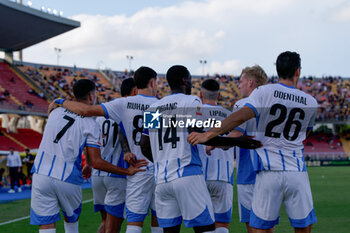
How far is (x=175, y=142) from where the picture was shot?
15.0 feet

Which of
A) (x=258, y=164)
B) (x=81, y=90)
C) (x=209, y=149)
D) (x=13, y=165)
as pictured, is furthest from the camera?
(x=13, y=165)

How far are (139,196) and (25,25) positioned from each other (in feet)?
124

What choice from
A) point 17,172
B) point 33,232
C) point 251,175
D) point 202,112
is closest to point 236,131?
point 202,112

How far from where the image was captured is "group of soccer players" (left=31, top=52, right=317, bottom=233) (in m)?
4.41

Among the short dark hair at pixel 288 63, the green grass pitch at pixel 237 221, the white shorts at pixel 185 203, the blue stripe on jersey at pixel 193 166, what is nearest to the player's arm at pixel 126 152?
the white shorts at pixel 185 203

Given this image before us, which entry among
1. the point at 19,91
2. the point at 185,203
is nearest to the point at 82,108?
the point at 185,203

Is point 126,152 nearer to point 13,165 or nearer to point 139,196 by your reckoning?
point 139,196

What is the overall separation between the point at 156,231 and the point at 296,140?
2.41 metres

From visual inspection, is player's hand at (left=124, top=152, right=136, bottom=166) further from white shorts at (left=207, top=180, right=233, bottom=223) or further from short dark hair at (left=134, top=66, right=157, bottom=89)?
white shorts at (left=207, top=180, right=233, bottom=223)

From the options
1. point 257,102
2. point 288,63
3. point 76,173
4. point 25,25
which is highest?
point 25,25

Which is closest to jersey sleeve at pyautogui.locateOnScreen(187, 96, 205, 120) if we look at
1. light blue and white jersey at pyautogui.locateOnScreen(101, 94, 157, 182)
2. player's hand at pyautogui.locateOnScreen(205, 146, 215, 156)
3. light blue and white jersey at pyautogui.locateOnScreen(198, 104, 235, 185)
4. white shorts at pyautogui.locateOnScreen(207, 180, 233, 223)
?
light blue and white jersey at pyautogui.locateOnScreen(101, 94, 157, 182)

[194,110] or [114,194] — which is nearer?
[194,110]

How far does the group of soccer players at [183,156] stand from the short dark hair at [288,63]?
0.01 metres

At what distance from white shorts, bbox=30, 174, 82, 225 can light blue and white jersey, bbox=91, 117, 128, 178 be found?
1.16 meters
